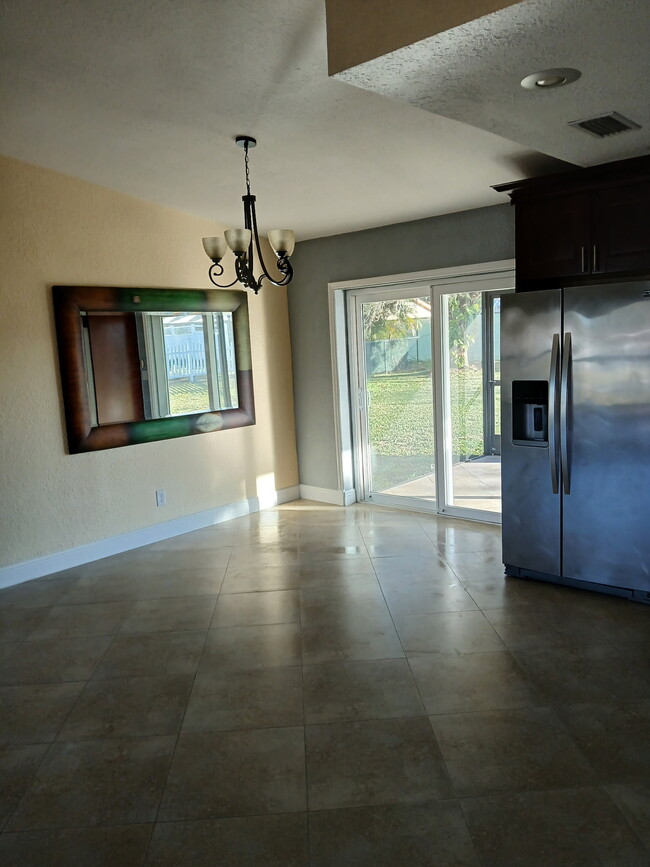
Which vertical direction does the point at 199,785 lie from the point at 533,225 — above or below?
below

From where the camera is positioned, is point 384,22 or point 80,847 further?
point 80,847

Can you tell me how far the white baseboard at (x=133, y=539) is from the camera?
4.29m

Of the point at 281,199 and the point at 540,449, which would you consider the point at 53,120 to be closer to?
the point at 281,199

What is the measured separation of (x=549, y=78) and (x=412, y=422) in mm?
3582

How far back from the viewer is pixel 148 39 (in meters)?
2.68

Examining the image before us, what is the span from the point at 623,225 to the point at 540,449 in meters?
1.29

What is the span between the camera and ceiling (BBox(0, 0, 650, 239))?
254 cm

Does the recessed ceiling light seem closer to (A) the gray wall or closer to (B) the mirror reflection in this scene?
(A) the gray wall

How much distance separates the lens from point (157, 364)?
4.95m

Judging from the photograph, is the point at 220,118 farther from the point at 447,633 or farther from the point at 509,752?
the point at 509,752

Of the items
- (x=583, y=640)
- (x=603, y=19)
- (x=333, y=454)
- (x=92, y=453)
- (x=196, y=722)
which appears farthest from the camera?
(x=333, y=454)

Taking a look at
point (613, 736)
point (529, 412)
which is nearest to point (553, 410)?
point (529, 412)

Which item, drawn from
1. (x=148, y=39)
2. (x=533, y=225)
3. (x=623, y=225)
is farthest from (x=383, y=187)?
(x=148, y=39)

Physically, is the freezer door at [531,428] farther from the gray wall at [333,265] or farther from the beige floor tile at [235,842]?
the beige floor tile at [235,842]
